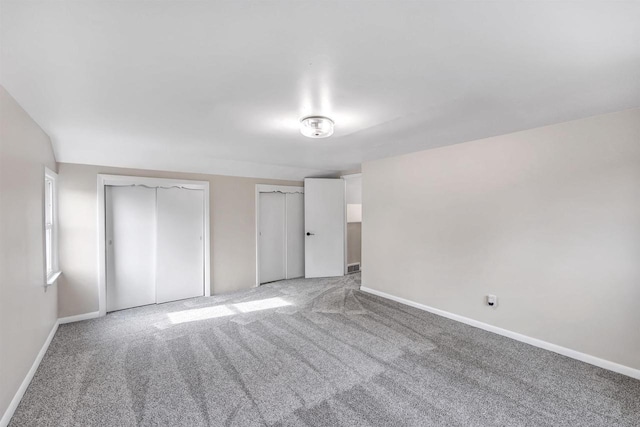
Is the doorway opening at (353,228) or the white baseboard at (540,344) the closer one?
the white baseboard at (540,344)

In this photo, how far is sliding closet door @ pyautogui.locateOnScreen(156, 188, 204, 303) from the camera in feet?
13.5

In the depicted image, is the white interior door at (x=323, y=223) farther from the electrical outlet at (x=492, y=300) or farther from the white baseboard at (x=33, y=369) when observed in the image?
the white baseboard at (x=33, y=369)

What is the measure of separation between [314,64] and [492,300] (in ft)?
9.96

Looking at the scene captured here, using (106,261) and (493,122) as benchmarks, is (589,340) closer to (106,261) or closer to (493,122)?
(493,122)

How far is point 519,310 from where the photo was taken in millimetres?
2857

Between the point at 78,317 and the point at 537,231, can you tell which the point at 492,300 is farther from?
the point at 78,317

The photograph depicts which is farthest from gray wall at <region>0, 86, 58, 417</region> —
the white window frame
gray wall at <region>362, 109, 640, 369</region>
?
gray wall at <region>362, 109, 640, 369</region>

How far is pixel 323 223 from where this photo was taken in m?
5.43

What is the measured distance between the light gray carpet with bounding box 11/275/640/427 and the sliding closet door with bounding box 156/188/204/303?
0.84m

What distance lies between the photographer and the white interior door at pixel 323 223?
17.7ft

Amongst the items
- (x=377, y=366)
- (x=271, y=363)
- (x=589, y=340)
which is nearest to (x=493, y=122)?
(x=589, y=340)

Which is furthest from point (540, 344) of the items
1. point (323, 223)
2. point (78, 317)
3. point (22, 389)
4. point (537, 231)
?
point (78, 317)

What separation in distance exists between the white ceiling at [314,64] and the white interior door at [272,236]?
253 cm

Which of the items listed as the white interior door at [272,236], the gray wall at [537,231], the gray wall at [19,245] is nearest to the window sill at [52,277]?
the gray wall at [19,245]
